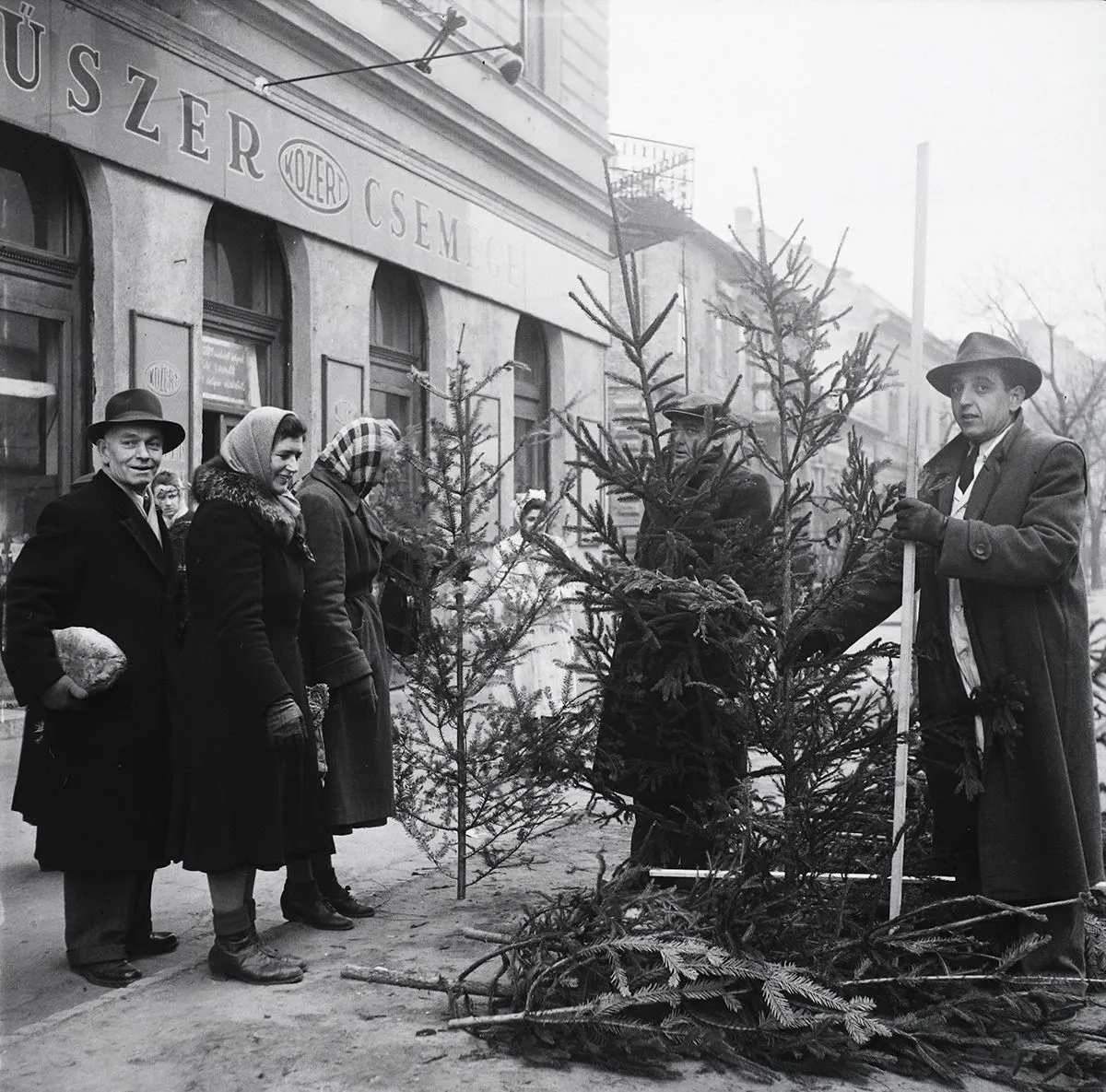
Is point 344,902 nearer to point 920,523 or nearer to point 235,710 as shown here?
point 235,710

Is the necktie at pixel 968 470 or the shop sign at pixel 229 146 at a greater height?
the shop sign at pixel 229 146

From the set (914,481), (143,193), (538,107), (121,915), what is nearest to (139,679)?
(121,915)

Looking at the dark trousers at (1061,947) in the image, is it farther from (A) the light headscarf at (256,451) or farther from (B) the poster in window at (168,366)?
(B) the poster in window at (168,366)

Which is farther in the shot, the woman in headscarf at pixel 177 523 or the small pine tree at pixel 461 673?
the small pine tree at pixel 461 673

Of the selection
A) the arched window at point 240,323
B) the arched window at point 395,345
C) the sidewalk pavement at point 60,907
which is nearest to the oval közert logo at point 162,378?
the arched window at point 240,323

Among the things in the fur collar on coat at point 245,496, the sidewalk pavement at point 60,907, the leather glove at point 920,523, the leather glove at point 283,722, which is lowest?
the sidewalk pavement at point 60,907

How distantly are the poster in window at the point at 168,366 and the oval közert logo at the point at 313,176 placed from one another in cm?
206

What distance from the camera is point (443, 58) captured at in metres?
12.7

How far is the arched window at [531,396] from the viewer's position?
52.0ft

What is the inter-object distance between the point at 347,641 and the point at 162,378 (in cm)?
548

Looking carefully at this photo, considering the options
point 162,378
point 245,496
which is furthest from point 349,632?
point 162,378

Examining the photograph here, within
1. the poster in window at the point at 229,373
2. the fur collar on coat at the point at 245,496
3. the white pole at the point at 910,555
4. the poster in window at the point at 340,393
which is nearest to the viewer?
the white pole at the point at 910,555

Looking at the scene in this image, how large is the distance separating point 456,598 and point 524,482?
10.4m

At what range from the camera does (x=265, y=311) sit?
11117 mm
